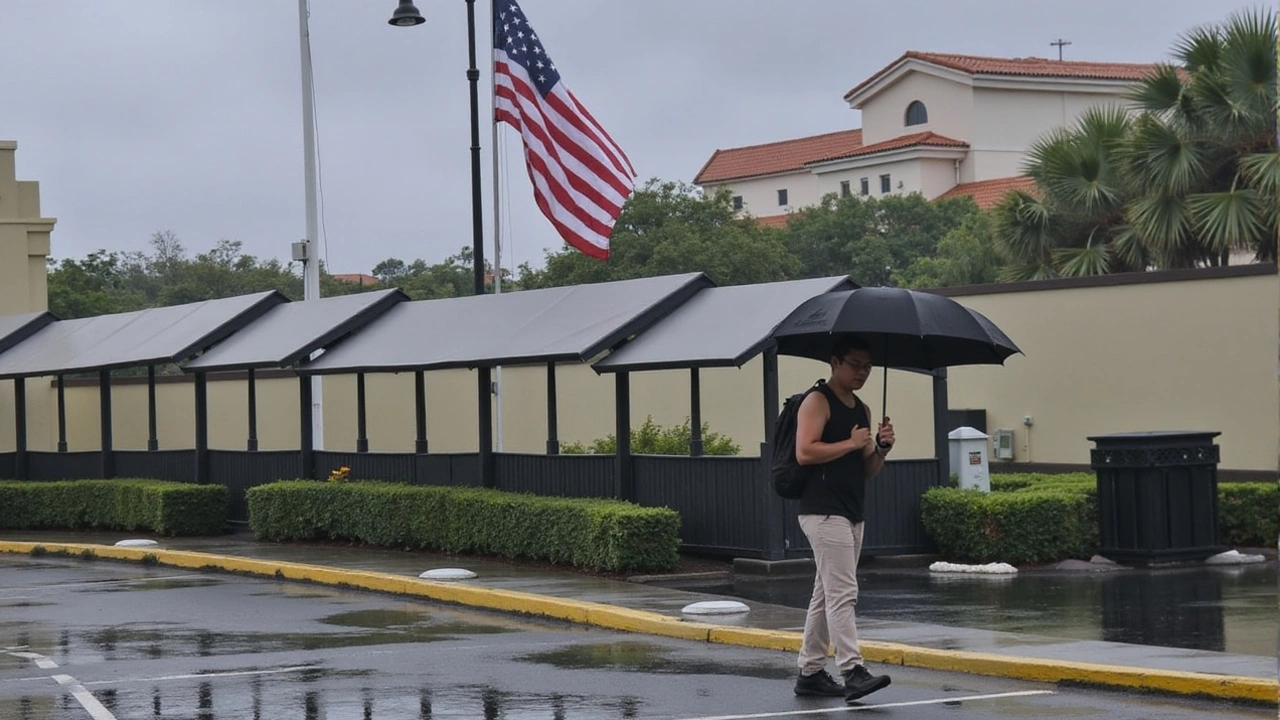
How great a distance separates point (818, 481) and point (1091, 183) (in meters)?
19.7

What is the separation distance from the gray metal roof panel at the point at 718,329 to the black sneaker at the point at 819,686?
6800mm

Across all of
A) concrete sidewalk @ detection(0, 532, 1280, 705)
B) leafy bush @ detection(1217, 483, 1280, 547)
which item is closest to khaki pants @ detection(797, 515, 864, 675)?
concrete sidewalk @ detection(0, 532, 1280, 705)

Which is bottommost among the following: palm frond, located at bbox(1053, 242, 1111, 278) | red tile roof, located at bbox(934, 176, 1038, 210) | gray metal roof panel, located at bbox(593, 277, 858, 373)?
gray metal roof panel, located at bbox(593, 277, 858, 373)

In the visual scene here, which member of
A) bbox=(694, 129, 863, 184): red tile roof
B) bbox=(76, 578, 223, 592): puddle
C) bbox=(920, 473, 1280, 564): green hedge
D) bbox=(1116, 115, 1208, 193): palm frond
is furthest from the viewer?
bbox=(694, 129, 863, 184): red tile roof

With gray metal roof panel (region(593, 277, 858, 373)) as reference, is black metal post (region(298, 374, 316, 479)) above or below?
below

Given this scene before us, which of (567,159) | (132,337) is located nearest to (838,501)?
(567,159)

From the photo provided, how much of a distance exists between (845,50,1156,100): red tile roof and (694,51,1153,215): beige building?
5 centimetres

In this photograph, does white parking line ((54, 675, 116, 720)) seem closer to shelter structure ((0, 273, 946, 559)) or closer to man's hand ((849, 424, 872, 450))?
man's hand ((849, 424, 872, 450))

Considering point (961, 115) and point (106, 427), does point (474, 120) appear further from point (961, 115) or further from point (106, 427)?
point (961, 115)

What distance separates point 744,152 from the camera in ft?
351

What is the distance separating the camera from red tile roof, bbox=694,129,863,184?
98.4 m

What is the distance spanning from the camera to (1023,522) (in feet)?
59.1

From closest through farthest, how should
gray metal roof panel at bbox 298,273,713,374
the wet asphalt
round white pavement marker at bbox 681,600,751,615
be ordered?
the wet asphalt < round white pavement marker at bbox 681,600,751,615 < gray metal roof panel at bbox 298,273,713,374

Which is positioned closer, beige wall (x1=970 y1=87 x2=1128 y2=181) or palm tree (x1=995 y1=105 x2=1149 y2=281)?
palm tree (x1=995 y1=105 x2=1149 y2=281)
